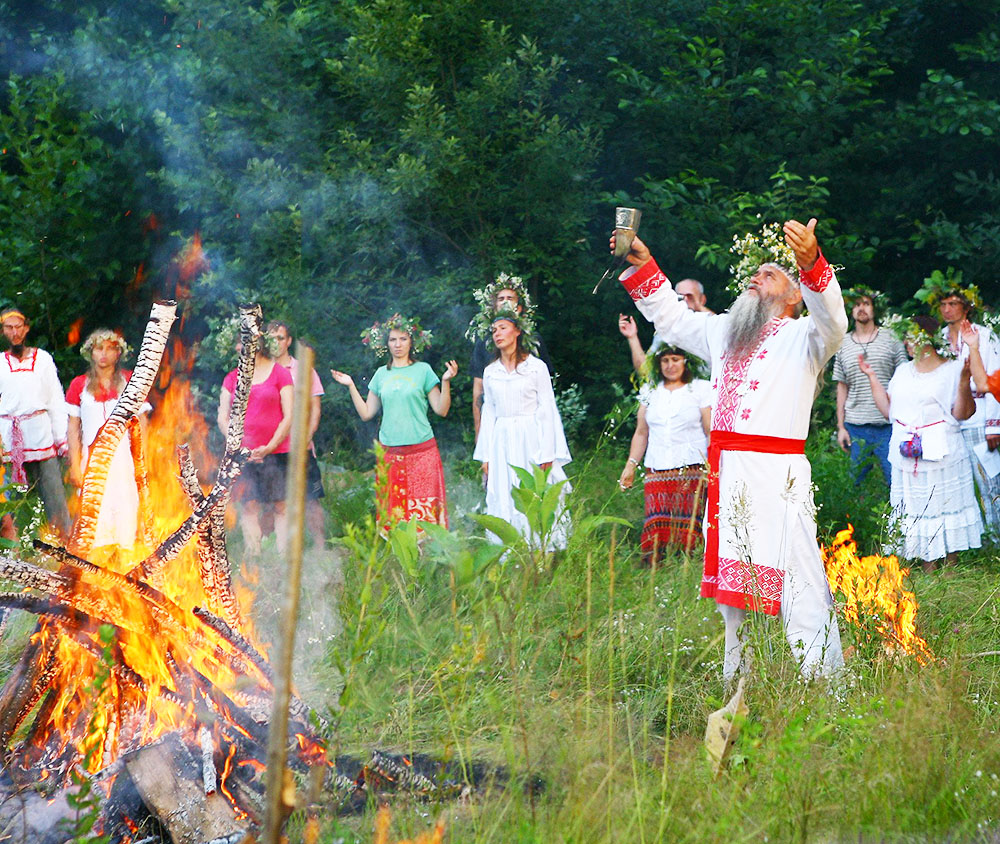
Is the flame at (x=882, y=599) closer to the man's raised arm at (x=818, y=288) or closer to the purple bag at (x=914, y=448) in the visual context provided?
the man's raised arm at (x=818, y=288)

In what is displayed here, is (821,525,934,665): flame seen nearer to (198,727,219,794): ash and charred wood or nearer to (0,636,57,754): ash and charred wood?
(198,727,219,794): ash and charred wood

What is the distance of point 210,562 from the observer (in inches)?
164

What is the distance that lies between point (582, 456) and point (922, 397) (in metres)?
4.49

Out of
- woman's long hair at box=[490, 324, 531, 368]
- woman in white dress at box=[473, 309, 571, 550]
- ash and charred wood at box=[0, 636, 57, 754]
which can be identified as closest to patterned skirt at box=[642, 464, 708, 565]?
woman in white dress at box=[473, 309, 571, 550]

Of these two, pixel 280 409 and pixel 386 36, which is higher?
pixel 386 36

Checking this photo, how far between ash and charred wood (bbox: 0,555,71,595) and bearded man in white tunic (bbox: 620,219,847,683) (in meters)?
2.56

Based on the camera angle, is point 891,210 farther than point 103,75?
Yes

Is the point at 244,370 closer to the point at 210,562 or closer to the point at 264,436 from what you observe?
the point at 210,562

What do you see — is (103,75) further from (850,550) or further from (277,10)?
(850,550)

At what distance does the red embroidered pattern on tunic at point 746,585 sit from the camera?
486 cm

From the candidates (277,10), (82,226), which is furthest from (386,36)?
(82,226)

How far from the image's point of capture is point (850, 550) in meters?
5.73

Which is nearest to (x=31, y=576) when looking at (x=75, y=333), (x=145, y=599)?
(x=145, y=599)

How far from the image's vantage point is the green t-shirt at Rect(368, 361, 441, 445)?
Answer: 8.62 meters
